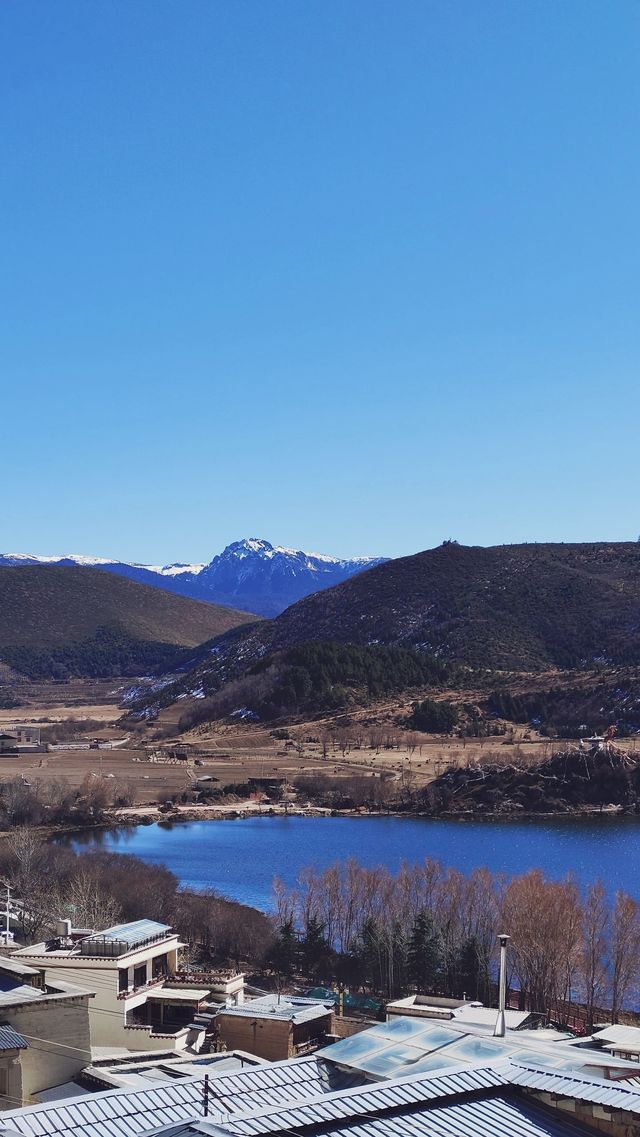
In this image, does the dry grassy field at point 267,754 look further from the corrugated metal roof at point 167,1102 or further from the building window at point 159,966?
the corrugated metal roof at point 167,1102

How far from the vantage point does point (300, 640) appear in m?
164

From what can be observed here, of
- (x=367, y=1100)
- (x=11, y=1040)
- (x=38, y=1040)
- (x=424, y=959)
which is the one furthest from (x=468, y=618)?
(x=367, y=1100)

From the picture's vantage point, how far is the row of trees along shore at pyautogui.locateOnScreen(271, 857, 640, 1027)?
31594 mm

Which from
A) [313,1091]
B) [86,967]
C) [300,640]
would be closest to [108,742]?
[300,640]

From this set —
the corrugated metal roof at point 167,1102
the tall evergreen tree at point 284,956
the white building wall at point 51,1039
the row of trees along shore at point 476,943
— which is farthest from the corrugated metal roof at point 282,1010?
the tall evergreen tree at point 284,956

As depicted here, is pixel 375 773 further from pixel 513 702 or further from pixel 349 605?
pixel 349 605

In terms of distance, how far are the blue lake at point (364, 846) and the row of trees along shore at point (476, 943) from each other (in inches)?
379

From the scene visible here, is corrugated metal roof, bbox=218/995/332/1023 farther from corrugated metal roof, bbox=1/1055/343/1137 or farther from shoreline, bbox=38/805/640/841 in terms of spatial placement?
shoreline, bbox=38/805/640/841

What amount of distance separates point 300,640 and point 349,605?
9.73 m

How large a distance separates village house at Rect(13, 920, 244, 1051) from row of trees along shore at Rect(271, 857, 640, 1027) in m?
8.75

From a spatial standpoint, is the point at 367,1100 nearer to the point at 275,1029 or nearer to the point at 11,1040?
the point at 11,1040

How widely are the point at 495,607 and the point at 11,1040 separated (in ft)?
456

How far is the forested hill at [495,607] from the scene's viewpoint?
136 meters

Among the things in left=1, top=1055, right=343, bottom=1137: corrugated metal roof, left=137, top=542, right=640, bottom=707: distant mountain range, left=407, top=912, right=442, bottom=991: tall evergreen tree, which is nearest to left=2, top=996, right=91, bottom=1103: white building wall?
left=1, top=1055, right=343, bottom=1137: corrugated metal roof
